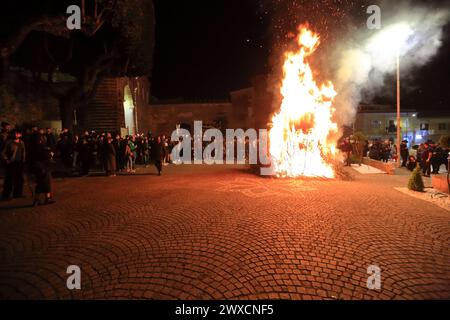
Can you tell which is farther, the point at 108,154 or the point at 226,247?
the point at 108,154

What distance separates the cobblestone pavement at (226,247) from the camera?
367cm

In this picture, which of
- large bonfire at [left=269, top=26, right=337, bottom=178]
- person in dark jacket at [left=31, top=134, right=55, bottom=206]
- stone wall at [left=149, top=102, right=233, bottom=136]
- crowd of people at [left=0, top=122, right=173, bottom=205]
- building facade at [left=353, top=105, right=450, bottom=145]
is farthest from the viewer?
building facade at [left=353, top=105, right=450, bottom=145]

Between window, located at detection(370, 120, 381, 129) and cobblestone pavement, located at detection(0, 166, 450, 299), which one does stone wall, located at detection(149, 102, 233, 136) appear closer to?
window, located at detection(370, 120, 381, 129)

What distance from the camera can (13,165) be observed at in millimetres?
8438

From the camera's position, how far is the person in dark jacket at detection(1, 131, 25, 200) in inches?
327

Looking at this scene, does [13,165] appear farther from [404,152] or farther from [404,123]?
[404,123]

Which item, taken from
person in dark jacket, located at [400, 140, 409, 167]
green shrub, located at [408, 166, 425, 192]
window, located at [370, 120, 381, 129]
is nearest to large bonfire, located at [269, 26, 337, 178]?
green shrub, located at [408, 166, 425, 192]

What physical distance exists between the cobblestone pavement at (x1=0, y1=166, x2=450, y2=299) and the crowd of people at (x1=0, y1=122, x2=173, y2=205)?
0.79 metres

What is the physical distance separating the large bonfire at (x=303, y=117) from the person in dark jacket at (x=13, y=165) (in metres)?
10.7

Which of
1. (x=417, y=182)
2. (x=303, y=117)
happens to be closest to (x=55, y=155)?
(x=303, y=117)

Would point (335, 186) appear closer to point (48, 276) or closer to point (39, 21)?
point (48, 276)

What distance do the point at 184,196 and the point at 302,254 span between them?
4995 mm

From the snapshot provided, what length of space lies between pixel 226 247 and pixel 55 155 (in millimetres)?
12219

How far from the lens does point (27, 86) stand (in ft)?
49.5
